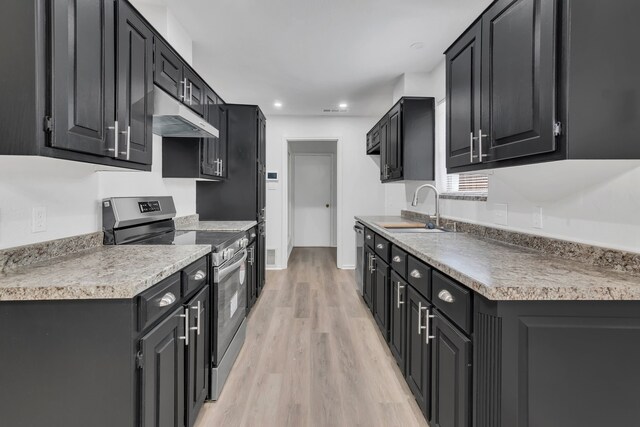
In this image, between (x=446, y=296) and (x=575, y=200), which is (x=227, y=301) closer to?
(x=446, y=296)

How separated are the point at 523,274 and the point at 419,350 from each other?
81cm

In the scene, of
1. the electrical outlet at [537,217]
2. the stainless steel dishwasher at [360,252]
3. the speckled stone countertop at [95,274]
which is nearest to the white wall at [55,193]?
the speckled stone countertop at [95,274]

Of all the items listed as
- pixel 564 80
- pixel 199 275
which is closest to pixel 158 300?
pixel 199 275

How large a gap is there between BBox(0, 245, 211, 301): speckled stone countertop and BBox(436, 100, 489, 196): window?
223 centimetres

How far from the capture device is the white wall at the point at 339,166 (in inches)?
213

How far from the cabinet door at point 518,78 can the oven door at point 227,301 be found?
1720 mm

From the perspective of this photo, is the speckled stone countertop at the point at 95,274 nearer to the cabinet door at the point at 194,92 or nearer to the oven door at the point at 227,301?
the oven door at the point at 227,301

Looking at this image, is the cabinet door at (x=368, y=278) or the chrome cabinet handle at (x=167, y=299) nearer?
the chrome cabinet handle at (x=167, y=299)

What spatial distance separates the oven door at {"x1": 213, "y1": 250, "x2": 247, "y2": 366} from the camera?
6.55 ft

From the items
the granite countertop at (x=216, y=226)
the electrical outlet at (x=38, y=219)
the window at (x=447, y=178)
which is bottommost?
the granite countertop at (x=216, y=226)

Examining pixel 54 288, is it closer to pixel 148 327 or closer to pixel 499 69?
pixel 148 327

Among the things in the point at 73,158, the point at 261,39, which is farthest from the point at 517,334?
the point at 261,39

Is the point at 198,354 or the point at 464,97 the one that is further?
the point at 464,97

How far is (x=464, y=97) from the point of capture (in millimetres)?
1890
